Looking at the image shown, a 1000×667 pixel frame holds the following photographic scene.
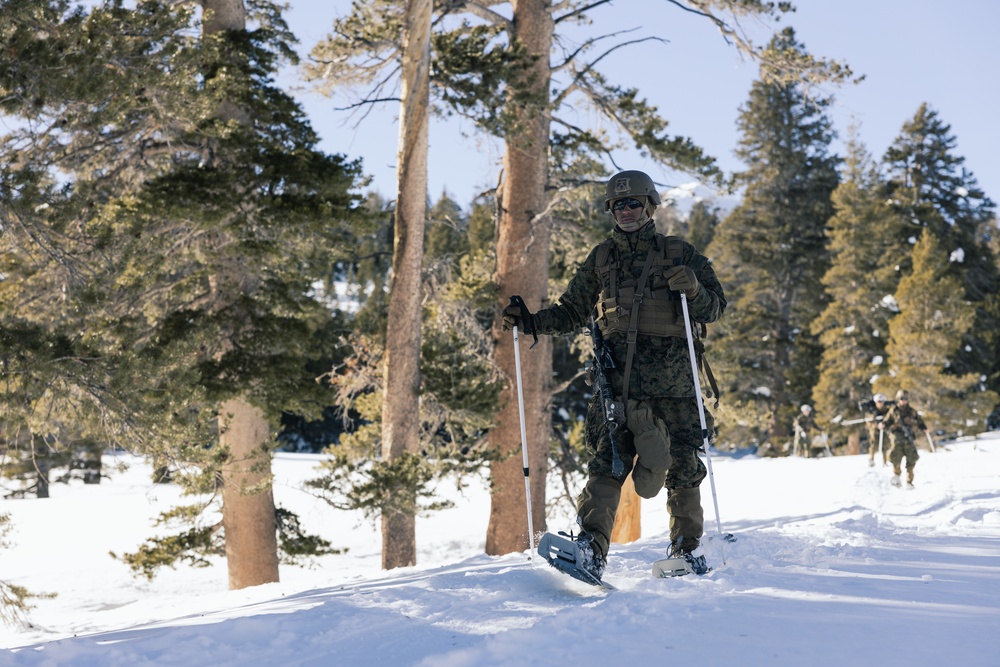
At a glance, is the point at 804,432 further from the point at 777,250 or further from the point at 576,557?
the point at 576,557

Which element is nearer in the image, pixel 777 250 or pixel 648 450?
pixel 648 450

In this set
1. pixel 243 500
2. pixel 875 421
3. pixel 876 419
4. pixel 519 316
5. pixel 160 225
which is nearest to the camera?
pixel 519 316

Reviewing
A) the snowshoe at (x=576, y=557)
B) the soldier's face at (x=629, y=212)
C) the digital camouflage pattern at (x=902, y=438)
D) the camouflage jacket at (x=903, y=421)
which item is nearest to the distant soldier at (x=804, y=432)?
the camouflage jacket at (x=903, y=421)

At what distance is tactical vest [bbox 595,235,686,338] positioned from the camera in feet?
17.7

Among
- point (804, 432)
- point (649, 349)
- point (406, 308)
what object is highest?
point (406, 308)

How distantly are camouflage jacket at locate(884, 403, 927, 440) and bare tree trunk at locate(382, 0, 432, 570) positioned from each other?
1056cm

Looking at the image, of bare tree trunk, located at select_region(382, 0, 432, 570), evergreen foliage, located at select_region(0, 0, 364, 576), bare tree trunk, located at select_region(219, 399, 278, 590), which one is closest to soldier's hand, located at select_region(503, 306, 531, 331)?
evergreen foliage, located at select_region(0, 0, 364, 576)

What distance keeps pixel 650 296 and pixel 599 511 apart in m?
1.39

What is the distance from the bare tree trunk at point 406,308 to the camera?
37.7 ft

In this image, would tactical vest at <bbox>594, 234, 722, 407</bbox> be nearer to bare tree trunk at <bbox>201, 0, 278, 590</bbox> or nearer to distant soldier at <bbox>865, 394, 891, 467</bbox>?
bare tree trunk at <bbox>201, 0, 278, 590</bbox>

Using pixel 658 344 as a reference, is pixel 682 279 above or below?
above

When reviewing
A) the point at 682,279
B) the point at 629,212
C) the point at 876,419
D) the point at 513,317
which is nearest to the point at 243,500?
the point at 513,317

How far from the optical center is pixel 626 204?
545 centimetres

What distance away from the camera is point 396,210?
38.7 ft
